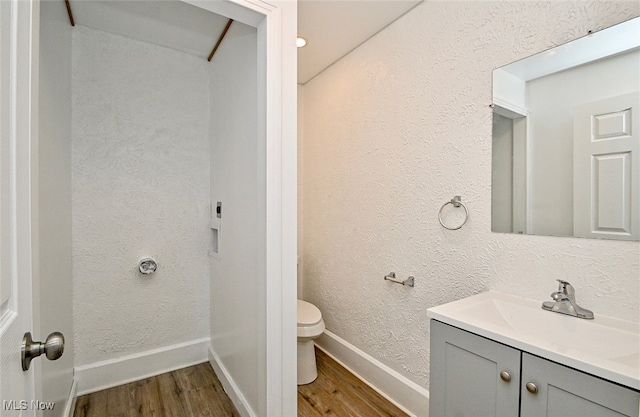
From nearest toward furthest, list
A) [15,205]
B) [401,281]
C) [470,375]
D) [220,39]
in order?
[15,205], [470,375], [401,281], [220,39]

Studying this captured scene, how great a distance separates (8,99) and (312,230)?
2.30 m

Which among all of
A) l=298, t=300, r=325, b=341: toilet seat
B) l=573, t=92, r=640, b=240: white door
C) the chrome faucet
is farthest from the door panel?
l=573, t=92, r=640, b=240: white door

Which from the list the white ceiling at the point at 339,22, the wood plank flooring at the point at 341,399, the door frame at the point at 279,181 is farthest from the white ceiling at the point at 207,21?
the wood plank flooring at the point at 341,399

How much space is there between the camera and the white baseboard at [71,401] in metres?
1.64

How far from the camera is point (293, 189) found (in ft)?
4.81

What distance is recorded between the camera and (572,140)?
3.94 feet

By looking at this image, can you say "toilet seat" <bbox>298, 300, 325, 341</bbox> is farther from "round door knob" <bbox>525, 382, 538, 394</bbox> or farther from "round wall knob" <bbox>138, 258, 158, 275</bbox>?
"round door knob" <bbox>525, 382, 538, 394</bbox>

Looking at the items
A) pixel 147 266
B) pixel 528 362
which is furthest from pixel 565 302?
pixel 147 266

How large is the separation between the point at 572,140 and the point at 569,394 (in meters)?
0.92

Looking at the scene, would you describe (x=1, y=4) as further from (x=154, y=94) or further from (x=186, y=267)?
(x=186, y=267)

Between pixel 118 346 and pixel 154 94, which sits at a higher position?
pixel 154 94

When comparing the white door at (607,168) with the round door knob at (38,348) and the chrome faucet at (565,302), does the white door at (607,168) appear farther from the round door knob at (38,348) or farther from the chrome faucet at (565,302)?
the round door knob at (38,348)

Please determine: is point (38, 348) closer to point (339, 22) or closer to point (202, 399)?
point (202, 399)

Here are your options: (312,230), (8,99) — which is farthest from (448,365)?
(312,230)
